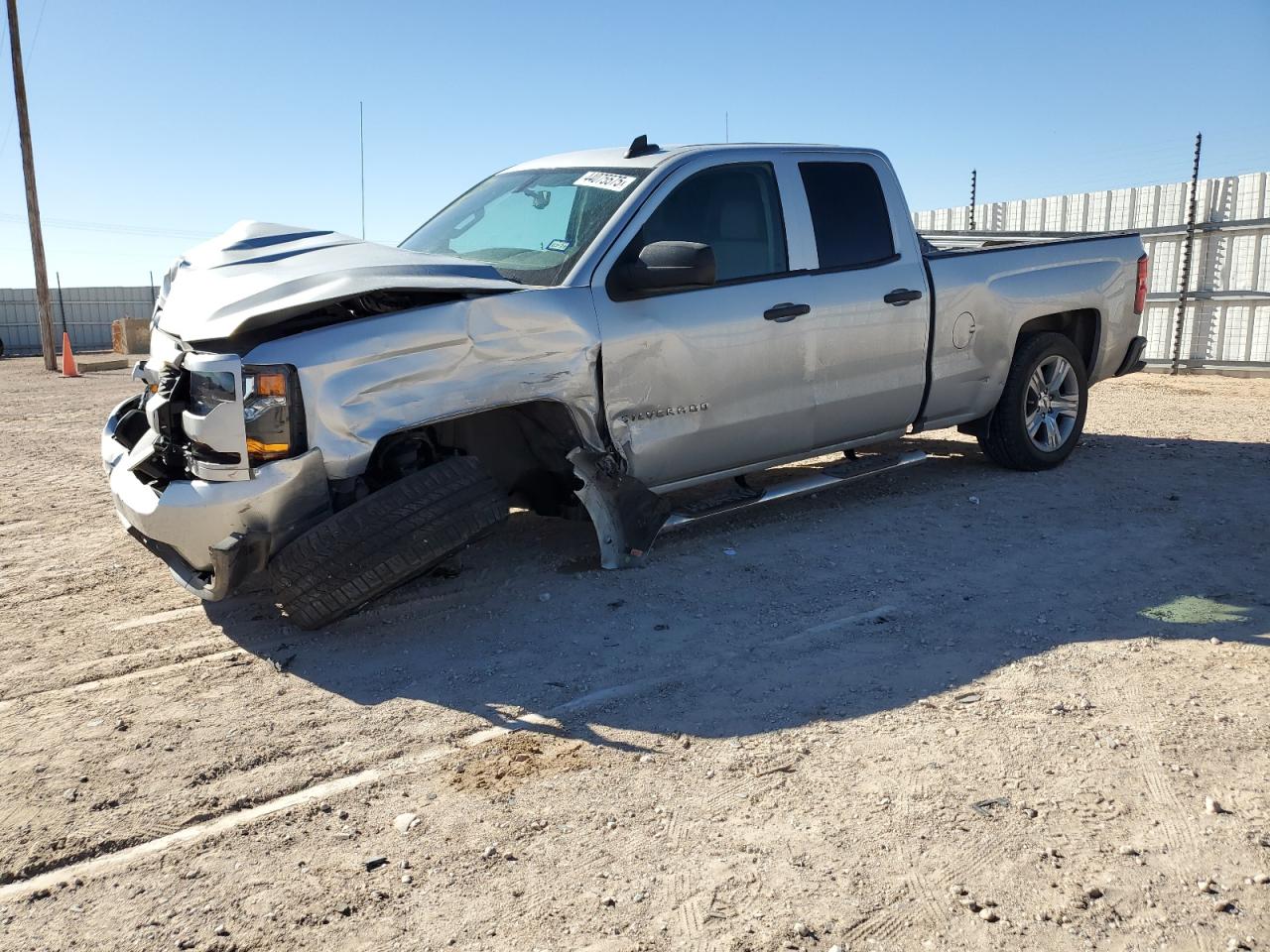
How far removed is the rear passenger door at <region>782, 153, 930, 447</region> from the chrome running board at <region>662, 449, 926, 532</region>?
208 mm

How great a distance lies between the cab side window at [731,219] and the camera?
16.3 feet

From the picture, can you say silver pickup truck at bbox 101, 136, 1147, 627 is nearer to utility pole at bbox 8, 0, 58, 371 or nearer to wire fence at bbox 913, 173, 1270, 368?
wire fence at bbox 913, 173, 1270, 368

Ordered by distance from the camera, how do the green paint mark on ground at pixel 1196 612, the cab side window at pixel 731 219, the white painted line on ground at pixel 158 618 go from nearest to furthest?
the green paint mark on ground at pixel 1196 612 → the white painted line on ground at pixel 158 618 → the cab side window at pixel 731 219

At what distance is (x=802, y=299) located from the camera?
524 cm

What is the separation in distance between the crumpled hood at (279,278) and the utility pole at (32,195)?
62.1 ft

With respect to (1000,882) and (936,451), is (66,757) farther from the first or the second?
(936,451)

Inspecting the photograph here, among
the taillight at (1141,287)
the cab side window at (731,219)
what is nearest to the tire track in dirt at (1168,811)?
the cab side window at (731,219)

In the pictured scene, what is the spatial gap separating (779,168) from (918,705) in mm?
3032

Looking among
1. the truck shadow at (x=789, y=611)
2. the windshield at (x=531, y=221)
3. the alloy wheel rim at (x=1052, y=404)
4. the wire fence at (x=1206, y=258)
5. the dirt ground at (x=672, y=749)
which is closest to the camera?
the dirt ground at (x=672, y=749)

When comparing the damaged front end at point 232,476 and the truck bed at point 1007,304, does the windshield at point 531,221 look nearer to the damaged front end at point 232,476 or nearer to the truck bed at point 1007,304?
the damaged front end at point 232,476

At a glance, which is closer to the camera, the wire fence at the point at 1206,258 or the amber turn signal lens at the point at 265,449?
the amber turn signal lens at the point at 265,449

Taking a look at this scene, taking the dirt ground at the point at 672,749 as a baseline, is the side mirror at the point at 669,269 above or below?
above

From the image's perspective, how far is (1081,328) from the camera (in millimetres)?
7023

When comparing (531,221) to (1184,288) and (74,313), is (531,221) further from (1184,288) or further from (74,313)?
(74,313)
